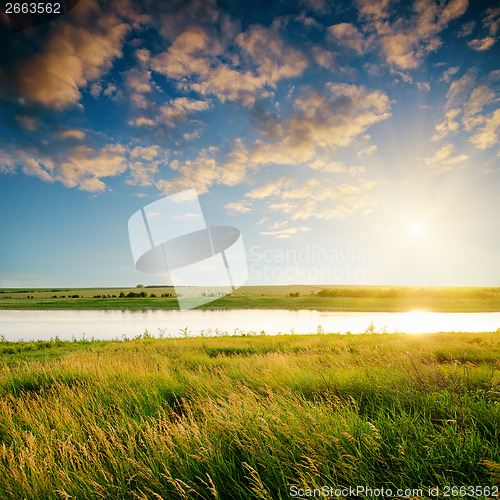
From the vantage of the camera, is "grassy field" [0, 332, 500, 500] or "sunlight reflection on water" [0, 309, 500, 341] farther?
"sunlight reflection on water" [0, 309, 500, 341]

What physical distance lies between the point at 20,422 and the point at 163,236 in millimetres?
12677

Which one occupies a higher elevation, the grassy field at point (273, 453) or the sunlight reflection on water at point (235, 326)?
the grassy field at point (273, 453)

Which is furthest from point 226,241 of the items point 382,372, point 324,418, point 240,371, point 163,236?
point 324,418

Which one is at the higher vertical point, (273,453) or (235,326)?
(273,453)

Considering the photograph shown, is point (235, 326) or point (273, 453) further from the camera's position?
point (235, 326)

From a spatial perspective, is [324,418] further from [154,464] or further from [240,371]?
[240,371]

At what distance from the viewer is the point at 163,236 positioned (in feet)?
55.0

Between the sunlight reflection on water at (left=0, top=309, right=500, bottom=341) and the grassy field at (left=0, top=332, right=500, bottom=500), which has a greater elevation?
the grassy field at (left=0, top=332, right=500, bottom=500)

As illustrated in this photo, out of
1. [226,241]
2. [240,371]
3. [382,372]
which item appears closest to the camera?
[382,372]

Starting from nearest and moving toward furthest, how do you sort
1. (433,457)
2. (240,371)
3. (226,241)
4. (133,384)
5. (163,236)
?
1. (433,457)
2. (133,384)
3. (240,371)
4. (163,236)
5. (226,241)

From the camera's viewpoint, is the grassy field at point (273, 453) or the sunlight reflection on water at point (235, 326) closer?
the grassy field at point (273, 453)

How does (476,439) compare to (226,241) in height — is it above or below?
below

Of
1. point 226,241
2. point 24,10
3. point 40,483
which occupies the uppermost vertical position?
point 24,10

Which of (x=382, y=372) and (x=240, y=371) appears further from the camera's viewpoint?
(x=240, y=371)
